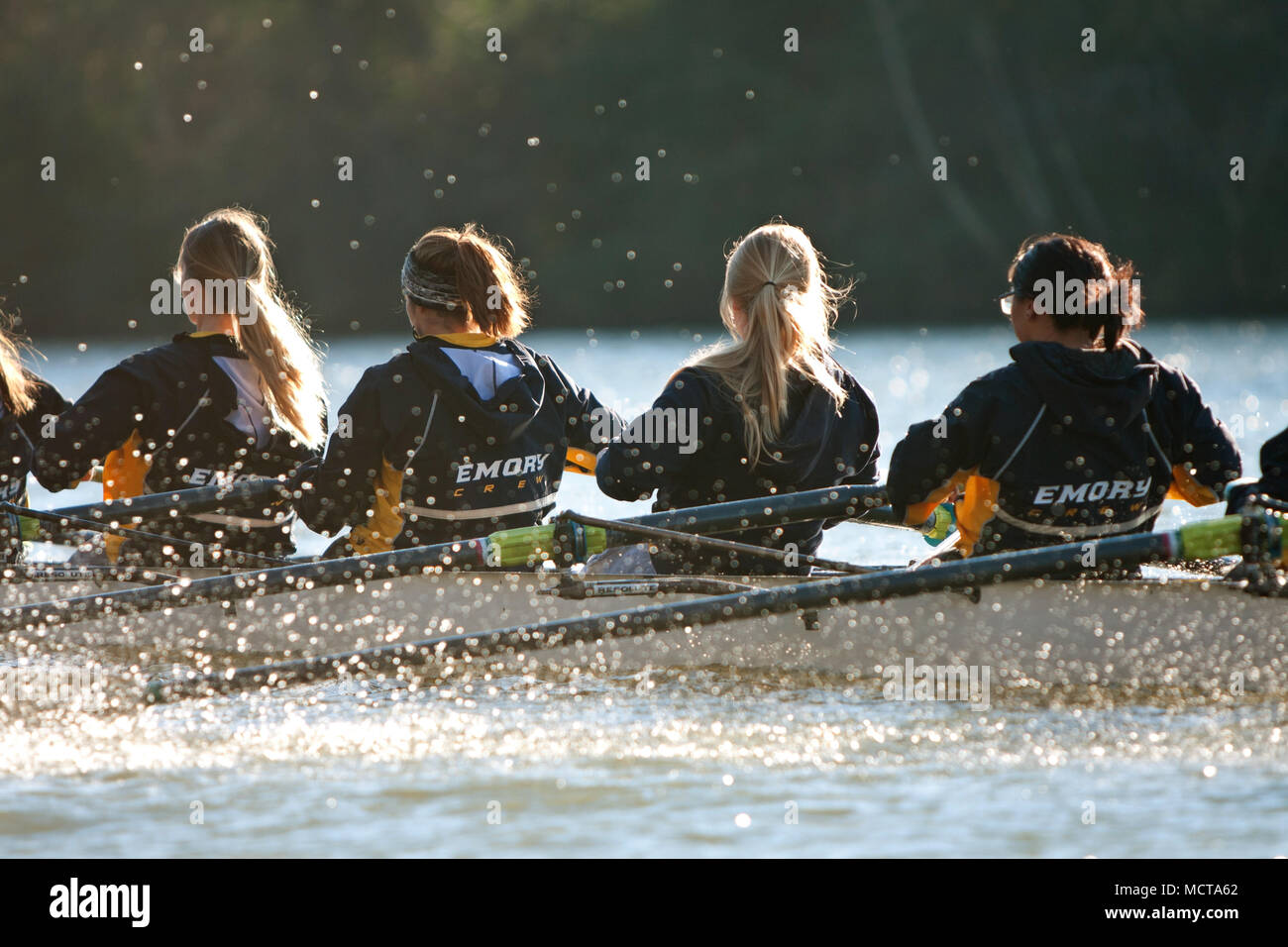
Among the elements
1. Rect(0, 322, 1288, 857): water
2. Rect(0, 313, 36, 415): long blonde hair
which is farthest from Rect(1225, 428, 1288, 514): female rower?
Rect(0, 313, 36, 415): long blonde hair

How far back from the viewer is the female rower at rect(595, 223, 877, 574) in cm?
508

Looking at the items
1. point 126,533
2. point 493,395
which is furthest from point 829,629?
point 126,533

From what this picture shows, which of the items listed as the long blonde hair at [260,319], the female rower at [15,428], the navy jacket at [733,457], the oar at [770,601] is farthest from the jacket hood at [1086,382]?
the female rower at [15,428]

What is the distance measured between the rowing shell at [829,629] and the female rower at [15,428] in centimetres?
41

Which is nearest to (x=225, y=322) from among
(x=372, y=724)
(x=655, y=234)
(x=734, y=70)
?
(x=372, y=724)

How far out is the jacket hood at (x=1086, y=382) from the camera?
15.2 ft

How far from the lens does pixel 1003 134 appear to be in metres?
36.1

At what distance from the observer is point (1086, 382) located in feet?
15.2

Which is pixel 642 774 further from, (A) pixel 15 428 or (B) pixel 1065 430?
(A) pixel 15 428

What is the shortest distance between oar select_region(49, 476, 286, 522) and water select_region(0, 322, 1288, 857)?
2.64 feet

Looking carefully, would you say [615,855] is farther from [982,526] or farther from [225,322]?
[225,322]

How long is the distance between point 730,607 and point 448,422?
117cm

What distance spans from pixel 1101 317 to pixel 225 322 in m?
2.94

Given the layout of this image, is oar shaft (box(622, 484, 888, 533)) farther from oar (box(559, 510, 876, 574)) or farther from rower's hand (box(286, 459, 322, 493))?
rower's hand (box(286, 459, 322, 493))
